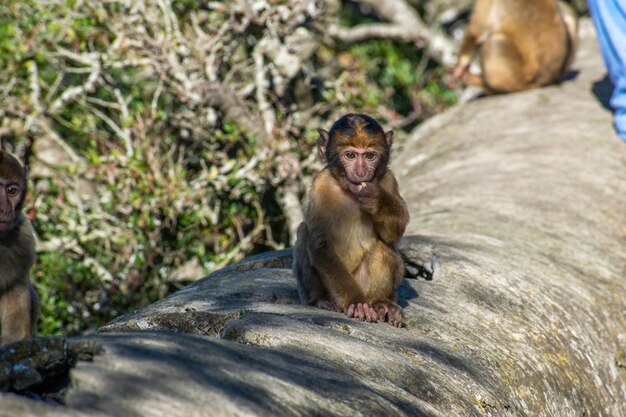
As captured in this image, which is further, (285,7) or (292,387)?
(285,7)

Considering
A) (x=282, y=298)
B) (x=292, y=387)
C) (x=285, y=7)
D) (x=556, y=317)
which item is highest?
(x=285, y=7)

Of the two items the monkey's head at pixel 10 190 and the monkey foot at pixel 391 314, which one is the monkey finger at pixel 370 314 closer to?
the monkey foot at pixel 391 314

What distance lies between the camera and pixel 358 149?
4.66 m

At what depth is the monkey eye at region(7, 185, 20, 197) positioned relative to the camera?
15.4 ft

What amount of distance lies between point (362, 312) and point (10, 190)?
5.93 feet

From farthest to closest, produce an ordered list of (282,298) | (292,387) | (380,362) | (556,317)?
(556,317)
(282,298)
(380,362)
(292,387)

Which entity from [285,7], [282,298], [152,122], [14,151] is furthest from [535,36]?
[282,298]

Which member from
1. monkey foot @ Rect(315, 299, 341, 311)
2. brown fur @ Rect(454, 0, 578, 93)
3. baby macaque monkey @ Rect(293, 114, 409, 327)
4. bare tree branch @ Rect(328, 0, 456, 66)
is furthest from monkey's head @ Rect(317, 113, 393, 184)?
bare tree branch @ Rect(328, 0, 456, 66)

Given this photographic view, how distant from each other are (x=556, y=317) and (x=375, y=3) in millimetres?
8715

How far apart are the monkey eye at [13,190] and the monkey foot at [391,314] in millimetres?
1847

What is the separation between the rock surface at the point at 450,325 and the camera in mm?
2744

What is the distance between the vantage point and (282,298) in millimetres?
4699

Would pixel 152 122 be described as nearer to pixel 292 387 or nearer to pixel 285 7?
pixel 285 7

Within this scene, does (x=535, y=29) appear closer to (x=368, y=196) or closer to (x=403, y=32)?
(x=403, y=32)
